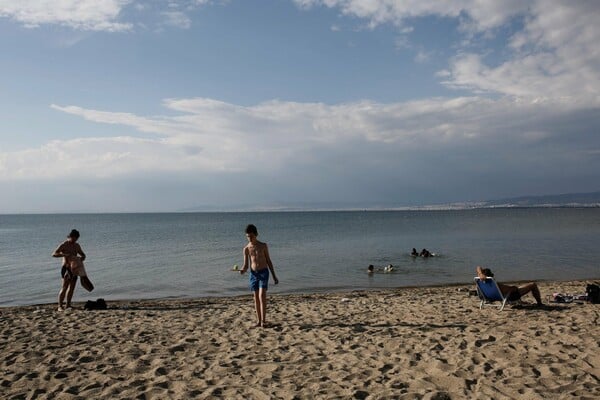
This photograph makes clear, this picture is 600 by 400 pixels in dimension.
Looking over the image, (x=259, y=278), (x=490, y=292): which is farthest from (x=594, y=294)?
(x=259, y=278)

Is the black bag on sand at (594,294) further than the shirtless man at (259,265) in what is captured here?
Yes

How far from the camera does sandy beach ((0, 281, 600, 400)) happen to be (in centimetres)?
496

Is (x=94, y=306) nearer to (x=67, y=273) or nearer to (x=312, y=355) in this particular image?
(x=67, y=273)

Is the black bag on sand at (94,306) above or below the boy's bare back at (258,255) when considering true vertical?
below

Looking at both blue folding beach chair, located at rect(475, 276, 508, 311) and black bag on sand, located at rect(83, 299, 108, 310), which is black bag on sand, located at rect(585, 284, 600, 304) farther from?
black bag on sand, located at rect(83, 299, 108, 310)

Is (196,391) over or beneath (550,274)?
over

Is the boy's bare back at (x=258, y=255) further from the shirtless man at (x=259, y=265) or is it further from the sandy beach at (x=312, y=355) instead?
the sandy beach at (x=312, y=355)

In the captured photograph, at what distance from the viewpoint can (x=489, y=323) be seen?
7.88 m

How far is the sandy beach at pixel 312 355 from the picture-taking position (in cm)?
496

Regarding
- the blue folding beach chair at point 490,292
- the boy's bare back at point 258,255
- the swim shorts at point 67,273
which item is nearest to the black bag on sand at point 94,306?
the swim shorts at point 67,273

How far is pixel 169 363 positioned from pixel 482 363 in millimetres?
4206

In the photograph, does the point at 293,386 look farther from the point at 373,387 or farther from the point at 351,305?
the point at 351,305

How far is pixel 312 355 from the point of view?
627cm

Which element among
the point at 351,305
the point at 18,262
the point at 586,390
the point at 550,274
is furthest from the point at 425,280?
the point at 18,262
